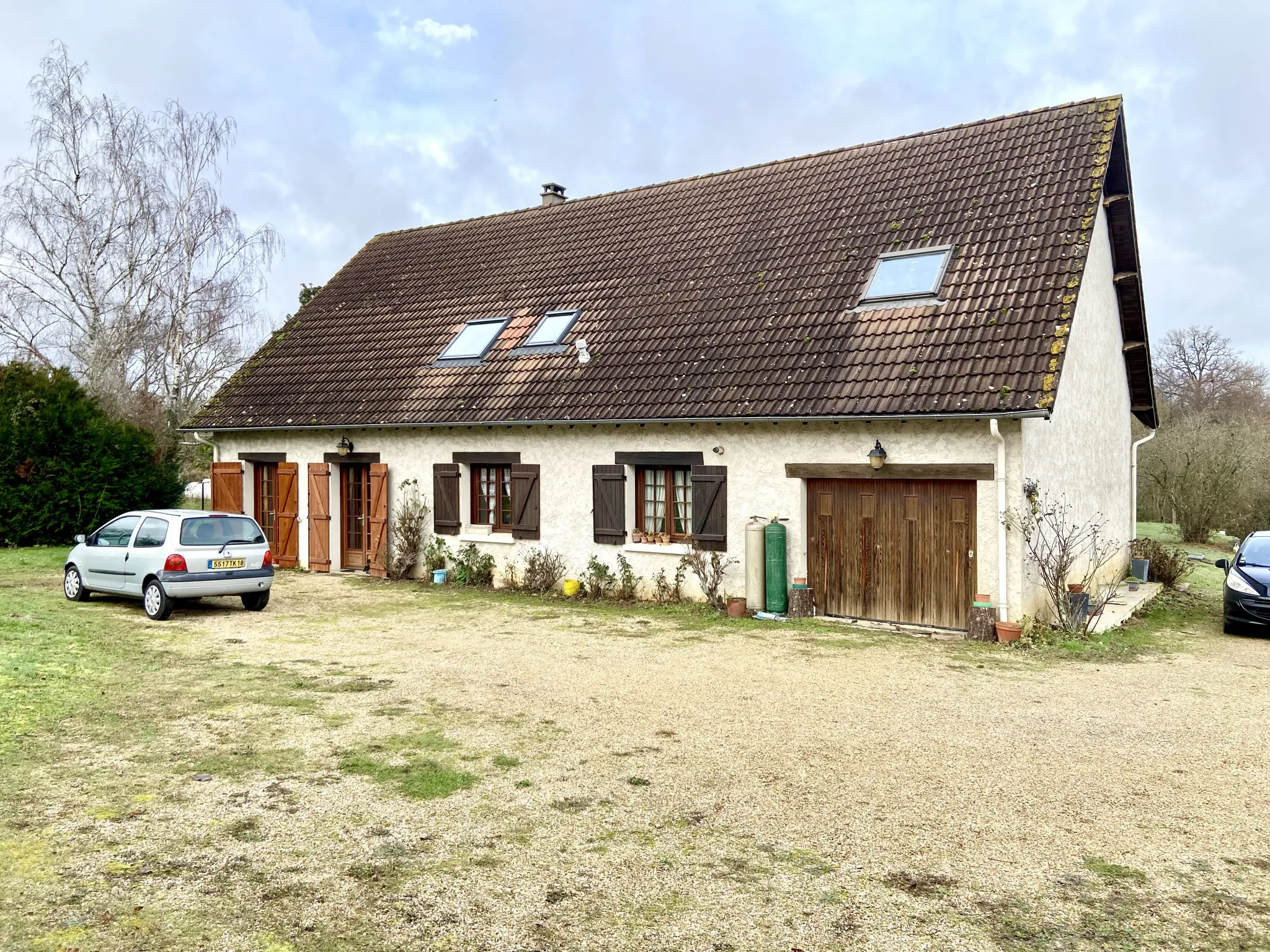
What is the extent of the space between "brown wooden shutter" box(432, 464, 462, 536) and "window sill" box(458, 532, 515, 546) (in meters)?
0.20

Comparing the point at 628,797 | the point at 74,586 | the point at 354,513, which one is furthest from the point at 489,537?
the point at 628,797

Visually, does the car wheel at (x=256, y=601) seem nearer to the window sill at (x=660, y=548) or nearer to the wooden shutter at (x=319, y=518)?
the wooden shutter at (x=319, y=518)

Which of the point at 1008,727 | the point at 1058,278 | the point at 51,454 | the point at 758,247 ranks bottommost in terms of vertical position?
the point at 1008,727

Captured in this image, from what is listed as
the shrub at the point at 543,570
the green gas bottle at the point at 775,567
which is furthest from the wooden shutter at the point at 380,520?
the green gas bottle at the point at 775,567

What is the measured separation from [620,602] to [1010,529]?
230 inches

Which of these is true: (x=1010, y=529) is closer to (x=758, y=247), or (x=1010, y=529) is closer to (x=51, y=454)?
(x=758, y=247)

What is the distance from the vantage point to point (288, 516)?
1848 cm

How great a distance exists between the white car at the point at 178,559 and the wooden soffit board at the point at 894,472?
766 cm

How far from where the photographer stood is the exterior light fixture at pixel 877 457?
11758 mm

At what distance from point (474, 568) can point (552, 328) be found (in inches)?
176

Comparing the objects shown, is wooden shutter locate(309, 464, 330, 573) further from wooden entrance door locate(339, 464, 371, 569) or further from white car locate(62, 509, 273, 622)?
white car locate(62, 509, 273, 622)

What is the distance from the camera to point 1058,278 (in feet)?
38.8

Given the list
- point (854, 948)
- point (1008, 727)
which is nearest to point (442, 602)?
point (1008, 727)

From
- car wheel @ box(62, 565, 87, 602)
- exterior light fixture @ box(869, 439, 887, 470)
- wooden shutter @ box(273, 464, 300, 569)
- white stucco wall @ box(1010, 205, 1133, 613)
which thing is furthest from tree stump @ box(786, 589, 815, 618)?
wooden shutter @ box(273, 464, 300, 569)
